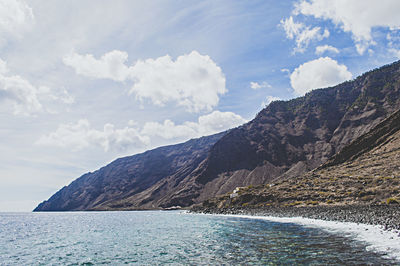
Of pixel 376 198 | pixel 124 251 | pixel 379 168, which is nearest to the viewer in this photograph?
pixel 124 251

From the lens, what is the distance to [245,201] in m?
102

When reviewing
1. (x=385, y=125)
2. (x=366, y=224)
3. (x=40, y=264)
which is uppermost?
(x=385, y=125)

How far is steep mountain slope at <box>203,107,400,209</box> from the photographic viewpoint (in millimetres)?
62625

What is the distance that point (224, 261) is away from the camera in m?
21.8

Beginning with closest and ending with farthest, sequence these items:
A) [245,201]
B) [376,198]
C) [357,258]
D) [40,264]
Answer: [357,258] < [40,264] < [376,198] < [245,201]

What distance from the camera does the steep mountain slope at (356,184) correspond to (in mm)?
62625

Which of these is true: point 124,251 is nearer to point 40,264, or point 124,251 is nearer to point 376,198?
point 40,264

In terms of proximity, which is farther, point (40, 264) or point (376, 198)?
point (376, 198)

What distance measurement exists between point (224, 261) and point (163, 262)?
5069 mm

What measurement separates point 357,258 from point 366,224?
19133 mm

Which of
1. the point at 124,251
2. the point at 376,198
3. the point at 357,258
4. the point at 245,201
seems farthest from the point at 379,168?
the point at 124,251

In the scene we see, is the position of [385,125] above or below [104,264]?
above

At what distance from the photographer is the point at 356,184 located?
71812 millimetres

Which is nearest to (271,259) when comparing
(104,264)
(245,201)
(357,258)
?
(357,258)
